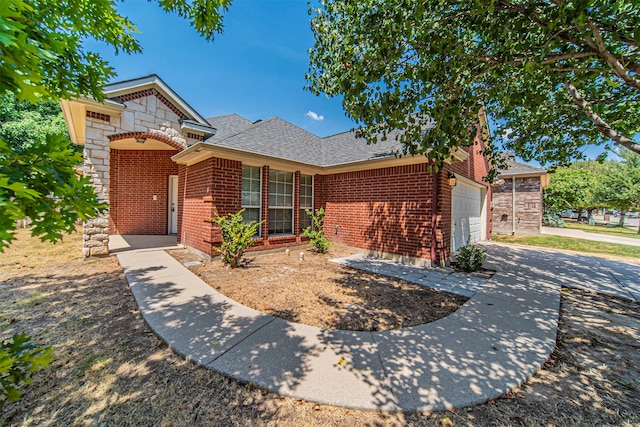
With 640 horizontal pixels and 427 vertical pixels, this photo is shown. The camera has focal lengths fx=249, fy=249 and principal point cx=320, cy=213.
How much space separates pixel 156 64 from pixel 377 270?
900cm

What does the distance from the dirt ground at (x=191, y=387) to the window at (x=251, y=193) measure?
405 centimetres

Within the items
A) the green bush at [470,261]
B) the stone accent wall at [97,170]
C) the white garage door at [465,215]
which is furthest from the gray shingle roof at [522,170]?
the stone accent wall at [97,170]

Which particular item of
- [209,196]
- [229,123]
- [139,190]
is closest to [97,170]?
[209,196]

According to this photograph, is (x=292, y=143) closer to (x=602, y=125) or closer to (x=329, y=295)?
(x=329, y=295)

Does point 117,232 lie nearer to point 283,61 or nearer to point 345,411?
point 283,61

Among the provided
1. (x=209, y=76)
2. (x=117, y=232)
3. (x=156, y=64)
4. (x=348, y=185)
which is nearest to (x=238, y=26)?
(x=209, y=76)

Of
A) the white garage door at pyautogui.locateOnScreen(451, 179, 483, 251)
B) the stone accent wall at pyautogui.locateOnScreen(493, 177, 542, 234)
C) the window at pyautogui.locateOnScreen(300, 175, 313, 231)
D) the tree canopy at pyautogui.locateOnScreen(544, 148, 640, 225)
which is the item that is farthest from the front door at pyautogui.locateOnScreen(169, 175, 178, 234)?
the tree canopy at pyautogui.locateOnScreen(544, 148, 640, 225)

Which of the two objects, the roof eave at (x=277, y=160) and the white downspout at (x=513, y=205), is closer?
the roof eave at (x=277, y=160)

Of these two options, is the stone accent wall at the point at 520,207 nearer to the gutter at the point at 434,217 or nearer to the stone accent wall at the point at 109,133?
the gutter at the point at 434,217

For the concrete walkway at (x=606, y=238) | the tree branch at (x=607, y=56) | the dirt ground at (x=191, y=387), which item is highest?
the tree branch at (x=607, y=56)

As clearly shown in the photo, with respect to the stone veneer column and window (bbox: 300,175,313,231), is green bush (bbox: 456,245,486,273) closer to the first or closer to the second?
window (bbox: 300,175,313,231)

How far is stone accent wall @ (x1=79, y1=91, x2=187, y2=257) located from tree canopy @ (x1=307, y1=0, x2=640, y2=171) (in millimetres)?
5872

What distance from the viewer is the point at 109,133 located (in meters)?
7.16

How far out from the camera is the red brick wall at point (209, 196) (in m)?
6.73
